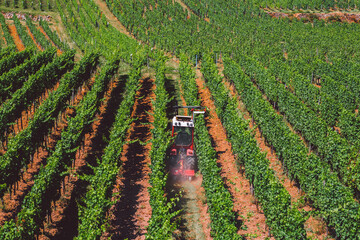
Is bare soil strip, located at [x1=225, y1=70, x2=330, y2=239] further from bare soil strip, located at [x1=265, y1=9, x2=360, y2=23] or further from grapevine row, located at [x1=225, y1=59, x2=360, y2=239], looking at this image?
bare soil strip, located at [x1=265, y1=9, x2=360, y2=23]

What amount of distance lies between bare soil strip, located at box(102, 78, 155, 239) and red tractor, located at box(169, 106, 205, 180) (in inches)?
69.7

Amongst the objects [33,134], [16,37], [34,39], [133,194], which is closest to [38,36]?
[34,39]

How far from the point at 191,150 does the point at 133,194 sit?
14.1ft

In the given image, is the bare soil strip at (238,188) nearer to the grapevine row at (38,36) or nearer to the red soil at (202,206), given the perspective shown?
the red soil at (202,206)

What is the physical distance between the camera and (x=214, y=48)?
48000 millimetres

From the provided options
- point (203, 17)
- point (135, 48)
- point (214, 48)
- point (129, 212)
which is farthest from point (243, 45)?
point (129, 212)

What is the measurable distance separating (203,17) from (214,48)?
24.9m

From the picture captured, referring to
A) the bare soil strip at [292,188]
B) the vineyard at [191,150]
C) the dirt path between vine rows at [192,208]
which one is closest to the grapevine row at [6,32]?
the vineyard at [191,150]

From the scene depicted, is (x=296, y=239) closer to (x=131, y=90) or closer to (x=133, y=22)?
(x=131, y=90)

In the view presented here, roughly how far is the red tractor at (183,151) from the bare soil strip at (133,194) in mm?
1769

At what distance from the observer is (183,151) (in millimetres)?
21109

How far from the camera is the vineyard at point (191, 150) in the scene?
16297mm

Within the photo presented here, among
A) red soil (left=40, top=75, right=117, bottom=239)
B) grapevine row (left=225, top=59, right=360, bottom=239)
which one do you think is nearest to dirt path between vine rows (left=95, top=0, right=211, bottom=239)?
red soil (left=40, top=75, right=117, bottom=239)

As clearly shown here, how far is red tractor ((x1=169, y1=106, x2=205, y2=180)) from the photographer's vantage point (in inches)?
821
